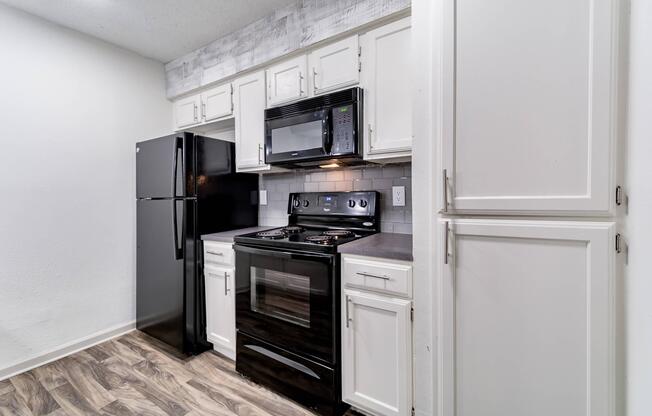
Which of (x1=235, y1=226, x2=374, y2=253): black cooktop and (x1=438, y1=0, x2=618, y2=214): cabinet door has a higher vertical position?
(x1=438, y1=0, x2=618, y2=214): cabinet door

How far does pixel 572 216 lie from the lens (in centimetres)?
96

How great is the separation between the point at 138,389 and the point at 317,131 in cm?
197

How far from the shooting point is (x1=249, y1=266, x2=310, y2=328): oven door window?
163 centimetres

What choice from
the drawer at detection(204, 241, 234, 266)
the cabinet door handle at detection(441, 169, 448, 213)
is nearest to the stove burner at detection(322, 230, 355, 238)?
the drawer at detection(204, 241, 234, 266)

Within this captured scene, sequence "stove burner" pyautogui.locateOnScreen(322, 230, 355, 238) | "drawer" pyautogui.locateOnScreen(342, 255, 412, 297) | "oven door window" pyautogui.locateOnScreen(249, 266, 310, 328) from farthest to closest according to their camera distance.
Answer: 1. "stove burner" pyautogui.locateOnScreen(322, 230, 355, 238)
2. "oven door window" pyautogui.locateOnScreen(249, 266, 310, 328)
3. "drawer" pyautogui.locateOnScreen(342, 255, 412, 297)

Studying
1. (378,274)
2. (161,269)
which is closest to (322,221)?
(378,274)

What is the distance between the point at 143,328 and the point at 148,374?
24.2 inches

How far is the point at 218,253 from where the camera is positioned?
2.10 m

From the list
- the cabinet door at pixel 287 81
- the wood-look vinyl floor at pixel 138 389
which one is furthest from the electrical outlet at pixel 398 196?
the wood-look vinyl floor at pixel 138 389

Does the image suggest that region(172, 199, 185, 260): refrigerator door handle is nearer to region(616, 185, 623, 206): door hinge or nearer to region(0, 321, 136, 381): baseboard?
region(0, 321, 136, 381): baseboard

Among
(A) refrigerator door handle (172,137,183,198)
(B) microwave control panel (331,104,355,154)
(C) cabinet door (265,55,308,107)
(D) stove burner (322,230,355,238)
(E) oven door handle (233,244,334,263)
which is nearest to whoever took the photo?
(E) oven door handle (233,244,334,263)

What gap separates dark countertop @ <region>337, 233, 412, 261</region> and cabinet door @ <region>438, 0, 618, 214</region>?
37 cm

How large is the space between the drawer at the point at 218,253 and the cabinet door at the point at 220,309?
50 mm

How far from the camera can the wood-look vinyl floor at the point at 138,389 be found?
1645mm
